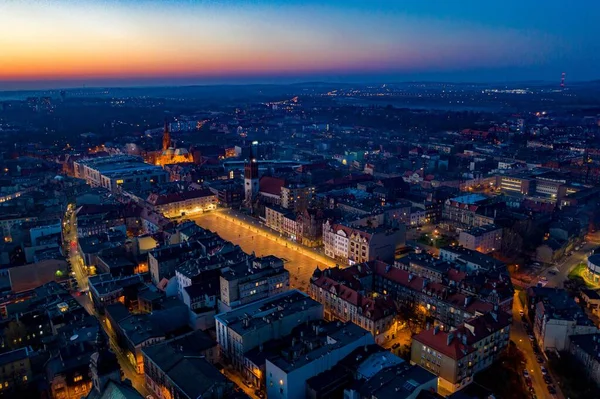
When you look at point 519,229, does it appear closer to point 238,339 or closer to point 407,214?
point 407,214

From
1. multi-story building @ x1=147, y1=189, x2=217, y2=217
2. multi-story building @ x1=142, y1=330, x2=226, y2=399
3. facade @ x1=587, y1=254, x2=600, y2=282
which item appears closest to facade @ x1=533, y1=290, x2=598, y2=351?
facade @ x1=587, y1=254, x2=600, y2=282

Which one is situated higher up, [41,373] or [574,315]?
[574,315]

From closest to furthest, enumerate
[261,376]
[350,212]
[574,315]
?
[261,376] → [574,315] → [350,212]

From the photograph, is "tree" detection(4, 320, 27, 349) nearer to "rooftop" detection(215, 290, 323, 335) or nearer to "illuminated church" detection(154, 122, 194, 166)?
"rooftop" detection(215, 290, 323, 335)

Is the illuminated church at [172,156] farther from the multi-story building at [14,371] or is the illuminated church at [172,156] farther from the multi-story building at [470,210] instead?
the multi-story building at [14,371]

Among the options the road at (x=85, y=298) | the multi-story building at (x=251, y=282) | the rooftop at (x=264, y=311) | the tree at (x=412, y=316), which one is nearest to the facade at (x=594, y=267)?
the tree at (x=412, y=316)

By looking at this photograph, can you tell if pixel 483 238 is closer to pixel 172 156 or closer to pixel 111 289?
pixel 111 289

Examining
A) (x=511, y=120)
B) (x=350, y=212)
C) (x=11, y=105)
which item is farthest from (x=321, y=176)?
(x=11, y=105)
